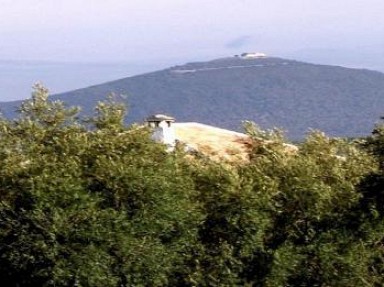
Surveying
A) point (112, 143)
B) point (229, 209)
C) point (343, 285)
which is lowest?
point (343, 285)

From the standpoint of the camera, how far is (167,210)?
79.6 feet

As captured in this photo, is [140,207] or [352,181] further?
[352,181]

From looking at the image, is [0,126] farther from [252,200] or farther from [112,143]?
[252,200]

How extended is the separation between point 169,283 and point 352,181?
6037mm

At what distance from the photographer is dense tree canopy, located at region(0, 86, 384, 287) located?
2367 centimetres

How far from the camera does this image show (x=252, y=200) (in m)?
24.7

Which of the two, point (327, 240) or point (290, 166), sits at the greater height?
point (290, 166)

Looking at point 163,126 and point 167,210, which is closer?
point 167,210

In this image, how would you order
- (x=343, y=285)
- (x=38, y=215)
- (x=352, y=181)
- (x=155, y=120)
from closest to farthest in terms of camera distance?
(x=38, y=215), (x=343, y=285), (x=352, y=181), (x=155, y=120)

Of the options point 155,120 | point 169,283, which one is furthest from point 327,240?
point 155,120

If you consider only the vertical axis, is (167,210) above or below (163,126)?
below

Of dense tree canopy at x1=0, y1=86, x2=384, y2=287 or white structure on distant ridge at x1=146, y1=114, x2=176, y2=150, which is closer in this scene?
dense tree canopy at x1=0, y1=86, x2=384, y2=287

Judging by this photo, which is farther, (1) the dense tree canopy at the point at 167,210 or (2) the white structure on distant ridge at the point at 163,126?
(2) the white structure on distant ridge at the point at 163,126

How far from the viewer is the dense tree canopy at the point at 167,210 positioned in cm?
2367
